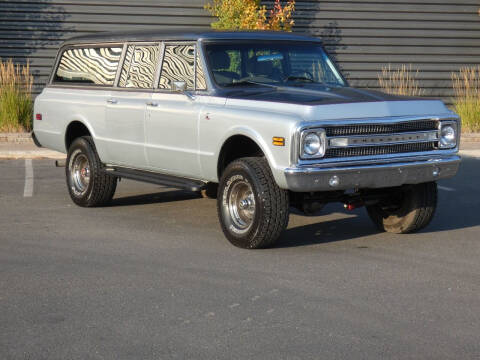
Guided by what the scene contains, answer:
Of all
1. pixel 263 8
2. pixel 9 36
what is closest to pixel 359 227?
pixel 263 8

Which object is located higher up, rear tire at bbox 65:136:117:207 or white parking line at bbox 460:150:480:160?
rear tire at bbox 65:136:117:207

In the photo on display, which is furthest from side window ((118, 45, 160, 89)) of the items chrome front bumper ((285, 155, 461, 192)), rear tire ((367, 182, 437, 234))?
rear tire ((367, 182, 437, 234))

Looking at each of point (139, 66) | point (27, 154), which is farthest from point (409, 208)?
point (27, 154)

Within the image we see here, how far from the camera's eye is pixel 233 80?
8672 mm

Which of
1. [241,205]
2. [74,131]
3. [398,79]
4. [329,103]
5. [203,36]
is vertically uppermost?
[203,36]

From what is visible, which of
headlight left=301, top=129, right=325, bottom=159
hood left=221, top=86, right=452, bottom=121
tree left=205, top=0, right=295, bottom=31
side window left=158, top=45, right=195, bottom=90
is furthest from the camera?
tree left=205, top=0, right=295, bottom=31

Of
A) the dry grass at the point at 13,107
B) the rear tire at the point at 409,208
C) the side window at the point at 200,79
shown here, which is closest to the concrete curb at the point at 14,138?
the dry grass at the point at 13,107

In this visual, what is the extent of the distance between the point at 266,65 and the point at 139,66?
145cm

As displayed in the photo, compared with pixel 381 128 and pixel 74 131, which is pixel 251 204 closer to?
pixel 381 128

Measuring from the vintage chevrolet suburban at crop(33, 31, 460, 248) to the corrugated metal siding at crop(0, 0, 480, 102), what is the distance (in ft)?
29.9

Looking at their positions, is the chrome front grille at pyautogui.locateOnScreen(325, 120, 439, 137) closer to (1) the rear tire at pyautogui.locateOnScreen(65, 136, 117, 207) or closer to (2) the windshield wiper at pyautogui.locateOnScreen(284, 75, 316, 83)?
(2) the windshield wiper at pyautogui.locateOnScreen(284, 75, 316, 83)

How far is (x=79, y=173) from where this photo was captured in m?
10.5

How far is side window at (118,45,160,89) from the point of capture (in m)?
9.28

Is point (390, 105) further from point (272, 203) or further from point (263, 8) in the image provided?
point (263, 8)
